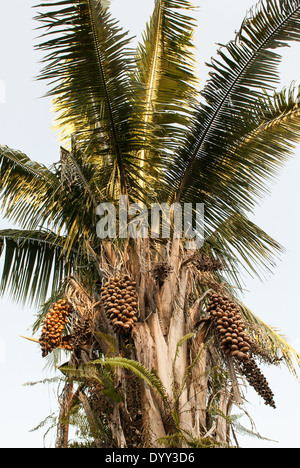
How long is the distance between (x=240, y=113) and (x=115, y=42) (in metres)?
1.59

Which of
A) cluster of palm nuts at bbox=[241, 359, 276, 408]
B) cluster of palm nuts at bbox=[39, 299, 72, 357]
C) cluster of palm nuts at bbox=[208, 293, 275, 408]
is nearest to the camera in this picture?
cluster of palm nuts at bbox=[208, 293, 275, 408]

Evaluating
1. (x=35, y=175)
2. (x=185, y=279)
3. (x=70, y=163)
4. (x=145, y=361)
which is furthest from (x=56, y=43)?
(x=145, y=361)

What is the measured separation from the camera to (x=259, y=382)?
4.86 metres

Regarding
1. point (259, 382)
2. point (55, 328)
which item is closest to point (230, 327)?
point (259, 382)

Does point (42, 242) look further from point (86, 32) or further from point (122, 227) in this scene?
point (86, 32)

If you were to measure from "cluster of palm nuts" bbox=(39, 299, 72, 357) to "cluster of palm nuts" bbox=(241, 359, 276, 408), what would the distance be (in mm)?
1896

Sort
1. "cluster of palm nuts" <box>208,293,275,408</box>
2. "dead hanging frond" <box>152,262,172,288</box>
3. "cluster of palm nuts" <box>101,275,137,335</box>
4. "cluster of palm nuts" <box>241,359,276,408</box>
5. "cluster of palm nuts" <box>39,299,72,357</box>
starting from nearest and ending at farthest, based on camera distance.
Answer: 1. "cluster of palm nuts" <box>208,293,275,408</box>
2. "cluster of palm nuts" <box>101,275,137,335</box>
3. "cluster of palm nuts" <box>39,299,72,357</box>
4. "dead hanging frond" <box>152,262,172,288</box>
5. "cluster of palm nuts" <box>241,359,276,408</box>

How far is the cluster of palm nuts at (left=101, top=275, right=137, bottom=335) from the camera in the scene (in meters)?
3.99

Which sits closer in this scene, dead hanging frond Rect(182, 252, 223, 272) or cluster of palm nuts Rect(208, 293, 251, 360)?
cluster of palm nuts Rect(208, 293, 251, 360)

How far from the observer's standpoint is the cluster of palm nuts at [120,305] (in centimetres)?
399

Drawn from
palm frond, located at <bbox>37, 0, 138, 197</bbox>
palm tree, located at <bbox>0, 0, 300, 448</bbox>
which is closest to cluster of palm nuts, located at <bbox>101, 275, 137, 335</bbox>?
palm tree, located at <bbox>0, 0, 300, 448</bbox>

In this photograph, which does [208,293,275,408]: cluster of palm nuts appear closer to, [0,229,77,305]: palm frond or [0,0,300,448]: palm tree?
[0,0,300,448]: palm tree

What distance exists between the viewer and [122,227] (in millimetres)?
4828

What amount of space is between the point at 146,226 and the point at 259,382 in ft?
6.68
